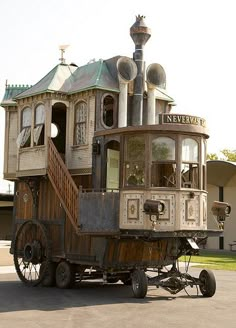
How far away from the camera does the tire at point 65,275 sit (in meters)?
17.2

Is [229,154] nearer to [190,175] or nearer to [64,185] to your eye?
[64,185]

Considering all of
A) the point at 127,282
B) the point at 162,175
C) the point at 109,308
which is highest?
the point at 162,175

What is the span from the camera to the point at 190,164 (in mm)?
15703

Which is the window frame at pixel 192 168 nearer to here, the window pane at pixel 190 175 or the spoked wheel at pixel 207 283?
the window pane at pixel 190 175

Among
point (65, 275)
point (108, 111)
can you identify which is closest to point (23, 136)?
point (108, 111)

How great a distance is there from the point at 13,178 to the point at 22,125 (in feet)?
6.52

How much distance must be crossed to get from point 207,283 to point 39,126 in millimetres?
7282

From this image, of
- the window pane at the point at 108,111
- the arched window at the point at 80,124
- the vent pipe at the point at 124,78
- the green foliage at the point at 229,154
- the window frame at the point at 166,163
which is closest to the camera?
the window frame at the point at 166,163

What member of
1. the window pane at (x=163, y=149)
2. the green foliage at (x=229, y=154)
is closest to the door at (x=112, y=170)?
the window pane at (x=163, y=149)

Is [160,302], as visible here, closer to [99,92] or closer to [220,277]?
[99,92]

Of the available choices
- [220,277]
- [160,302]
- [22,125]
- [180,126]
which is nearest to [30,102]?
[22,125]

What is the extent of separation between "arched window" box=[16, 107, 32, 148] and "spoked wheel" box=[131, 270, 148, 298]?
6566 millimetres

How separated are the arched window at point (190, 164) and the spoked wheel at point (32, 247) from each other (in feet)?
15.8

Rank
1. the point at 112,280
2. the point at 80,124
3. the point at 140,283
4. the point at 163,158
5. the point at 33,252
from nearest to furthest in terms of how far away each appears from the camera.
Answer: the point at 140,283, the point at 163,158, the point at 33,252, the point at 80,124, the point at 112,280
